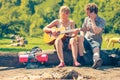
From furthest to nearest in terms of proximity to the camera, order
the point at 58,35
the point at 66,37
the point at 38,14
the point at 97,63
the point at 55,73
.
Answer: the point at 38,14 → the point at 58,35 → the point at 66,37 → the point at 97,63 → the point at 55,73

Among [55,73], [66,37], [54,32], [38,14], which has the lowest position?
[38,14]

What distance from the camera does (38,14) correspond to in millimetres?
60000

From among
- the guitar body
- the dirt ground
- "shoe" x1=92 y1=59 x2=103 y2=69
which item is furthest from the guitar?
"shoe" x1=92 y1=59 x2=103 y2=69

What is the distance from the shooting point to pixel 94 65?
8453 millimetres

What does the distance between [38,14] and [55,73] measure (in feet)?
173

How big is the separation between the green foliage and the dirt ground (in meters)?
40.0

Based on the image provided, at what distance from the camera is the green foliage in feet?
166

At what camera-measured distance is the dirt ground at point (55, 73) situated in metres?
7.52

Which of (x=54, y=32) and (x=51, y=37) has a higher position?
(x=54, y=32)

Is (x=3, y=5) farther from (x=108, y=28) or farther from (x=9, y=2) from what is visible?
(x=108, y=28)

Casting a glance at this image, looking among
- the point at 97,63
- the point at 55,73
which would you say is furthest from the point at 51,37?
the point at 55,73

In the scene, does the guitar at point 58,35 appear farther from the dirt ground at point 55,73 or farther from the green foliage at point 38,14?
the green foliage at point 38,14

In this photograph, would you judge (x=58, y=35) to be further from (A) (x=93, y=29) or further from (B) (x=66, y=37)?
(A) (x=93, y=29)

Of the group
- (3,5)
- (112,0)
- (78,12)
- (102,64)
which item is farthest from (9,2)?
(102,64)
